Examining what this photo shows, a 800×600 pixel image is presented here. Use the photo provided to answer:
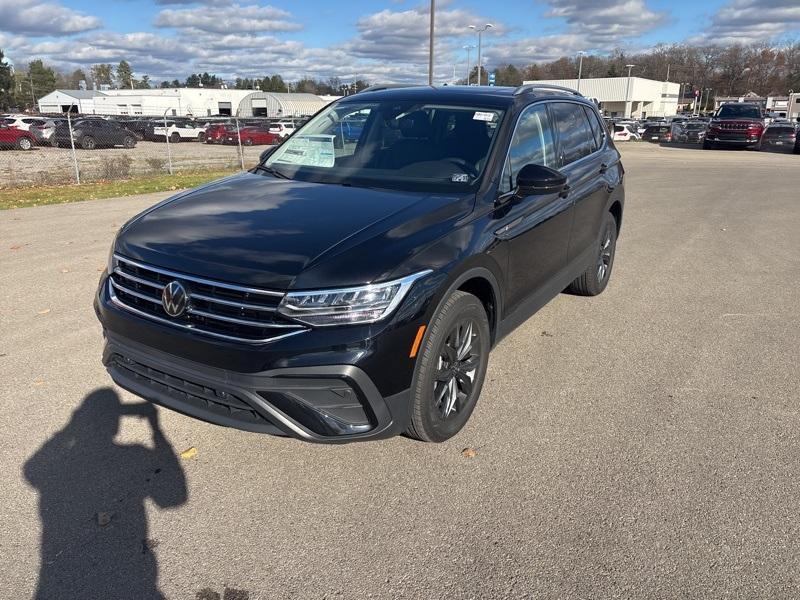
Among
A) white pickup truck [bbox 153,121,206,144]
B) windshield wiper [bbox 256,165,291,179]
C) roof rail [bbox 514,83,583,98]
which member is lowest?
white pickup truck [bbox 153,121,206,144]

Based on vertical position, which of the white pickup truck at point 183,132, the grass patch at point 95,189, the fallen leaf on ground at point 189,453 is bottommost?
the white pickup truck at point 183,132

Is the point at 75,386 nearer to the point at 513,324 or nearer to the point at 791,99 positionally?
the point at 513,324

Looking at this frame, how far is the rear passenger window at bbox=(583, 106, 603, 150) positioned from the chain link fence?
6.05m

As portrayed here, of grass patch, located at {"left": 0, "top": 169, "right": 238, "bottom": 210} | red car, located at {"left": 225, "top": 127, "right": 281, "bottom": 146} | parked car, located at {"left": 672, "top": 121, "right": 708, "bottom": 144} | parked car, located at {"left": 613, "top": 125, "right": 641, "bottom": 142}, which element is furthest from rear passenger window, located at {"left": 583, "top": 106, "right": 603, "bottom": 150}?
parked car, located at {"left": 613, "top": 125, "right": 641, "bottom": 142}

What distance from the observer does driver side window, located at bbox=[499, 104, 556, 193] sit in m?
3.85

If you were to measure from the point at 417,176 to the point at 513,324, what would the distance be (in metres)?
1.13

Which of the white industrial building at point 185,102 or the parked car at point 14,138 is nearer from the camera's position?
the parked car at point 14,138

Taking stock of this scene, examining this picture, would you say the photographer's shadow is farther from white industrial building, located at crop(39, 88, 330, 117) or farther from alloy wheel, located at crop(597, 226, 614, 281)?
white industrial building, located at crop(39, 88, 330, 117)

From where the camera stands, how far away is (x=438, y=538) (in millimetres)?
2744

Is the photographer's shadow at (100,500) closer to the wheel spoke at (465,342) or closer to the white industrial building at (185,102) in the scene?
the wheel spoke at (465,342)

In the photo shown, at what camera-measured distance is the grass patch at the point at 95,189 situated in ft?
41.1

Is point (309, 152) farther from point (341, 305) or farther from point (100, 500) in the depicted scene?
point (100, 500)

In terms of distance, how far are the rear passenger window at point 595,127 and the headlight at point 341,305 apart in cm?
367

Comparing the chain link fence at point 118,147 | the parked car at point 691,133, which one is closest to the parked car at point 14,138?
the chain link fence at point 118,147
